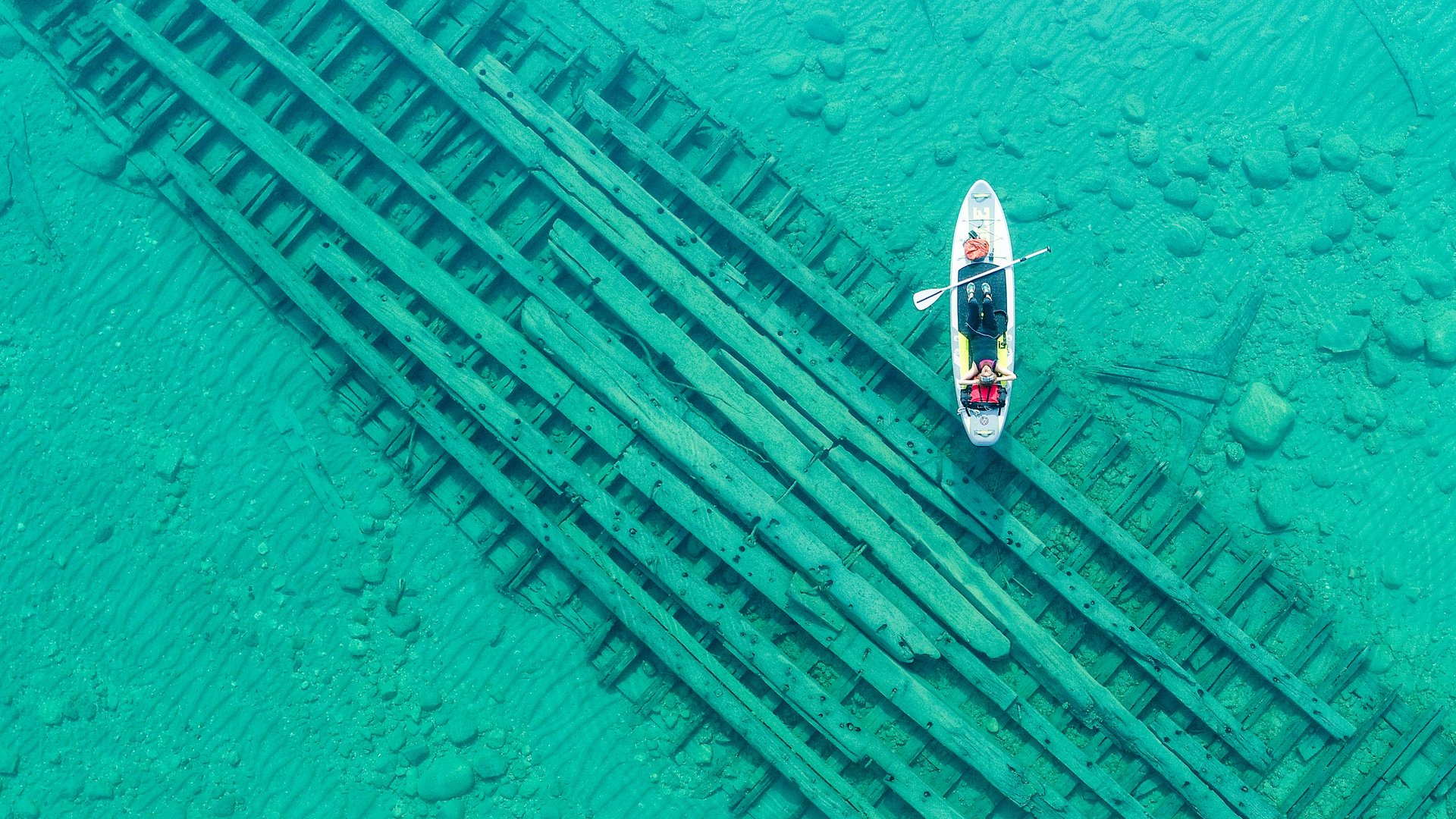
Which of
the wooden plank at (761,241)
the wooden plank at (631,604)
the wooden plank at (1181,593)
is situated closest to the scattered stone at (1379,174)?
the wooden plank at (1181,593)

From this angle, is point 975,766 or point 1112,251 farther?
point 1112,251

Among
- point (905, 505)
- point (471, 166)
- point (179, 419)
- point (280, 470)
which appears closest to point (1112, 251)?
point (905, 505)

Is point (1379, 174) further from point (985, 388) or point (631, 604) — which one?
point (631, 604)

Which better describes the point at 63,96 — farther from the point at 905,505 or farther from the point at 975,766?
the point at 975,766

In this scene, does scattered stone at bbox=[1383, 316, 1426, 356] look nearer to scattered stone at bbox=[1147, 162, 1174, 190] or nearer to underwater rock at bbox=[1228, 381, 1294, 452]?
underwater rock at bbox=[1228, 381, 1294, 452]

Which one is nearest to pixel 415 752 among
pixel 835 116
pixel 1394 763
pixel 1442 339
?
pixel 835 116
